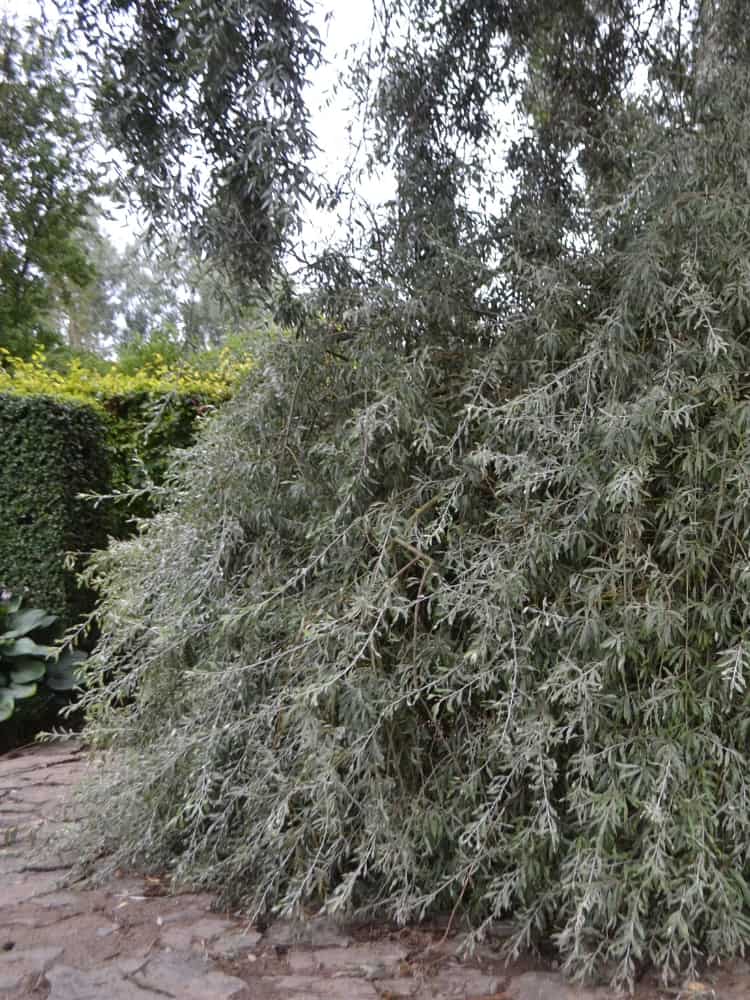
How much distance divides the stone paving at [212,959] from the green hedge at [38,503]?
9.50ft

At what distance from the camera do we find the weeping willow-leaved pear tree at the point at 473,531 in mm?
2461

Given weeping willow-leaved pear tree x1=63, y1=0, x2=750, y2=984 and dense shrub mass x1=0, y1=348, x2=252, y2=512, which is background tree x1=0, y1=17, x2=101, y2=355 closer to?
dense shrub mass x1=0, y1=348, x2=252, y2=512

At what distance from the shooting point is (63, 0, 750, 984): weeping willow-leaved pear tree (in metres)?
2.46

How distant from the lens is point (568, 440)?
2.63 m

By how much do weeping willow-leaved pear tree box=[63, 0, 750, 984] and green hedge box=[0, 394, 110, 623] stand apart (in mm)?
2300

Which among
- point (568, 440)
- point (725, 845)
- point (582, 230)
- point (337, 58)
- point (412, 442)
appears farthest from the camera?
point (337, 58)

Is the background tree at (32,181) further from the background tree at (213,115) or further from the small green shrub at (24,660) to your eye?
the background tree at (213,115)

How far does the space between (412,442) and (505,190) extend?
1.23 metres

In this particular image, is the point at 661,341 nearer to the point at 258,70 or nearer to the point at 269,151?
the point at 269,151

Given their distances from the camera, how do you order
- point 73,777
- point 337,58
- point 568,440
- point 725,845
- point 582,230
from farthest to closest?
point 73,777
point 337,58
point 582,230
point 568,440
point 725,845

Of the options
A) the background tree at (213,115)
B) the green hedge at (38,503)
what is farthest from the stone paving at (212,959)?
the green hedge at (38,503)

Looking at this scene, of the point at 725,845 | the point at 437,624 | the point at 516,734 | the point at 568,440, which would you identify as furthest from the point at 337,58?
the point at 725,845

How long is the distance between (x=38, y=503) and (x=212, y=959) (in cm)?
394

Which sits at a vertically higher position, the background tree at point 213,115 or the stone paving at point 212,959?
the background tree at point 213,115
